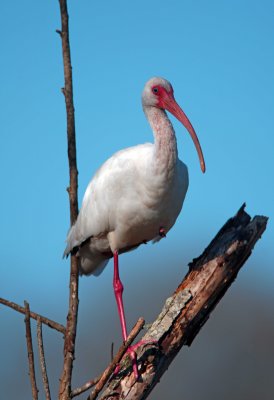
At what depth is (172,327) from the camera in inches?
195

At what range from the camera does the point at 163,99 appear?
21.2 ft

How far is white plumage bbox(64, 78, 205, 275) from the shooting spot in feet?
19.7

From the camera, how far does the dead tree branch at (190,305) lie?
483 cm

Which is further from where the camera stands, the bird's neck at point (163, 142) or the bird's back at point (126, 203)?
the bird's back at point (126, 203)

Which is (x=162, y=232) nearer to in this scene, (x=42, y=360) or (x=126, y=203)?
(x=126, y=203)

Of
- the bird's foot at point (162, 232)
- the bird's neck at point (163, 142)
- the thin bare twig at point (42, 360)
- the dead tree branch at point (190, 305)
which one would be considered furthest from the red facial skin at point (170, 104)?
the thin bare twig at point (42, 360)

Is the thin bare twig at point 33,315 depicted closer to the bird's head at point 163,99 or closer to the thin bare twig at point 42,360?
the thin bare twig at point 42,360

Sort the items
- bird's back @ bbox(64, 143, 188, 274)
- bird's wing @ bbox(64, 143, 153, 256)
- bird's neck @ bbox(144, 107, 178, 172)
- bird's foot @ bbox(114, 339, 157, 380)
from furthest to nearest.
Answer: bird's wing @ bbox(64, 143, 153, 256)
bird's back @ bbox(64, 143, 188, 274)
bird's neck @ bbox(144, 107, 178, 172)
bird's foot @ bbox(114, 339, 157, 380)

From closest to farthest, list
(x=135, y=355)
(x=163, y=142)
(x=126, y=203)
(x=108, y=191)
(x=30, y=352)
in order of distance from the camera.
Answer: (x=30, y=352) → (x=135, y=355) → (x=163, y=142) → (x=126, y=203) → (x=108, y=191)

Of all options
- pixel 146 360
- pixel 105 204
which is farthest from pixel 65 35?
pixel 146 360

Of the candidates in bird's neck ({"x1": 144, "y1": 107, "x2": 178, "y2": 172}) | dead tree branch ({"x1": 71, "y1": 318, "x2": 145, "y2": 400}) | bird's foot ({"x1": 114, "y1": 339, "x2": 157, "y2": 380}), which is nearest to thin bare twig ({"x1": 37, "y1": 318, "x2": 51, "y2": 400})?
dead tree branch ({"x1": 71, "y1": 318, "x2": 145, "y2": 400})

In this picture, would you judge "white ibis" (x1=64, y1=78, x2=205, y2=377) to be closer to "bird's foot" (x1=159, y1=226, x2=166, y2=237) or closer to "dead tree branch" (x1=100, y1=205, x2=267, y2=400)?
"bird's foot" (x1=159, y1=226, x2=166, y2=237)

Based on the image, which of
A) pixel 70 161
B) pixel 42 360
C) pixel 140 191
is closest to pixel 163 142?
pixel 140 191

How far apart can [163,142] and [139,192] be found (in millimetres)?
489
